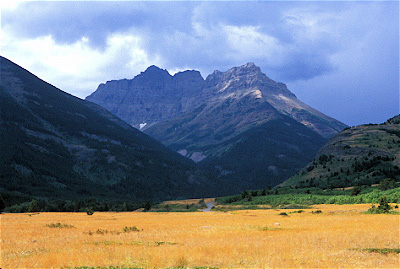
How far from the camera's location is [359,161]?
14412 cm

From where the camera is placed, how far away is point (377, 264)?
18953 mm

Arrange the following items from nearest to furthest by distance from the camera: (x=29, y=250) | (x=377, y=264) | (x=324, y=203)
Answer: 1. (x=377, y=264)
2. (x=29, y=250)
3. (x=324, y=203)

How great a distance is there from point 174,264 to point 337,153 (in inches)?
6761

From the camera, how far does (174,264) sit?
1938cm

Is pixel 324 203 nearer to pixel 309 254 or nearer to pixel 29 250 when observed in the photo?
pixel 309 254

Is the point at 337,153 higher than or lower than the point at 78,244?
higher

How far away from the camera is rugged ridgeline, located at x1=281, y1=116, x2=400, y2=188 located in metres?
124

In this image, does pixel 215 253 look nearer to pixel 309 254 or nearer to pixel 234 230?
pixel 309 254

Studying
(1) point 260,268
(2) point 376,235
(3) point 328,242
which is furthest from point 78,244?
(2) point 376,235

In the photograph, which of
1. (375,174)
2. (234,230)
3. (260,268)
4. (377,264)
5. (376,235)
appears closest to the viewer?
(260,268)

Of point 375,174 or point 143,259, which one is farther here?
point 375,174

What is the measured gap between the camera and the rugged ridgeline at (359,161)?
124m

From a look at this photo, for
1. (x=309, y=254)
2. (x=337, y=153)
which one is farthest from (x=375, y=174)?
(x=309, y=254)

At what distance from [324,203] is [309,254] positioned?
77917 mm
